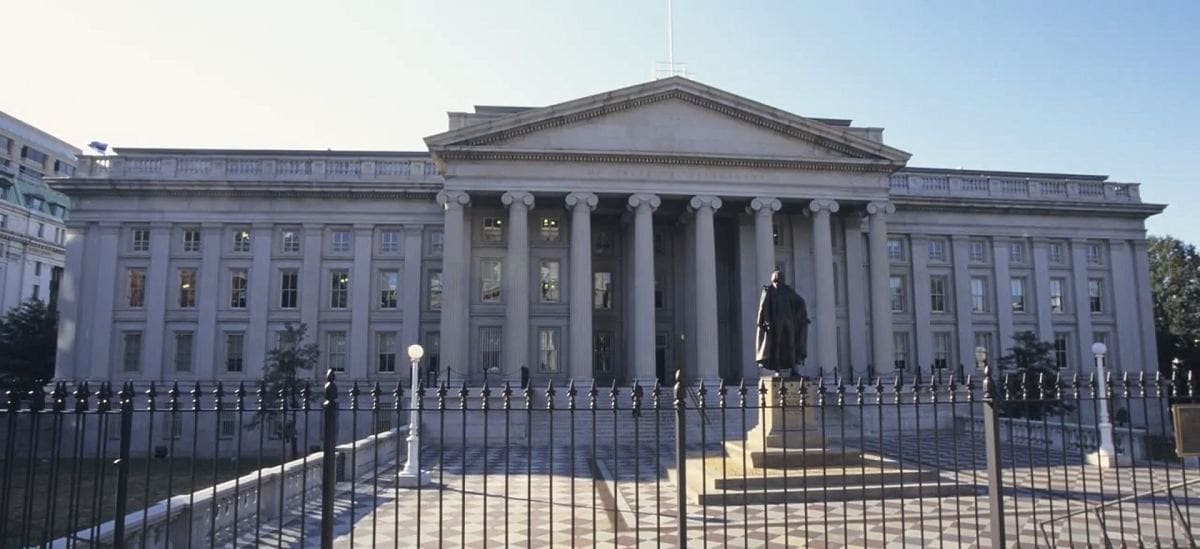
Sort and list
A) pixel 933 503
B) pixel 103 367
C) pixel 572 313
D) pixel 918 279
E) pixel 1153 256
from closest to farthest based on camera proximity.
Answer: pixel 933 503 → pixel 572 313 → pixel 103 367 → pixel 918 279 → pixel 1153 256

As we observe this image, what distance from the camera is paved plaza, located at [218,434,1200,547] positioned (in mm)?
10734

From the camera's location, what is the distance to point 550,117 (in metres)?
34.6

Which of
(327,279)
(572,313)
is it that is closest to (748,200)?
(572,313)

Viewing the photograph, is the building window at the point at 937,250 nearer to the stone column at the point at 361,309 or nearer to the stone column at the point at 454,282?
the stone column at the point at 454,282

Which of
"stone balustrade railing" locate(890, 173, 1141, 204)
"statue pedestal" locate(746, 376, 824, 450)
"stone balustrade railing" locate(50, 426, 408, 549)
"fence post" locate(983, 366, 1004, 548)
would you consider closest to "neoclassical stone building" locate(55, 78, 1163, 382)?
"stone balustrade railing" locate(890, 173, 1141, 204)

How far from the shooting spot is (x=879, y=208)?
36.5 meters

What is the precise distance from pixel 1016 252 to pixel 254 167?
4298cm

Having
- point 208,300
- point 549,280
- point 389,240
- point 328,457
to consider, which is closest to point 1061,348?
point 549,280

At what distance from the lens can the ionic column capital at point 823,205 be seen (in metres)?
35.8

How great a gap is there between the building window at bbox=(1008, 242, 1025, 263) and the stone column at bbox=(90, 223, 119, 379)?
4852 cm

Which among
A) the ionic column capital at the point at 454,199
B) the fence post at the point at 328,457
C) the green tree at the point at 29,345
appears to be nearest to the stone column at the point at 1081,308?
the ionic column capital at the point at 454,199

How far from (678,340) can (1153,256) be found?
41.1 m

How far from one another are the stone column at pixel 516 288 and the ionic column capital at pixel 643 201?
486cm

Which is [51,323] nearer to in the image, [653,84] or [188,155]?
[188,155]
